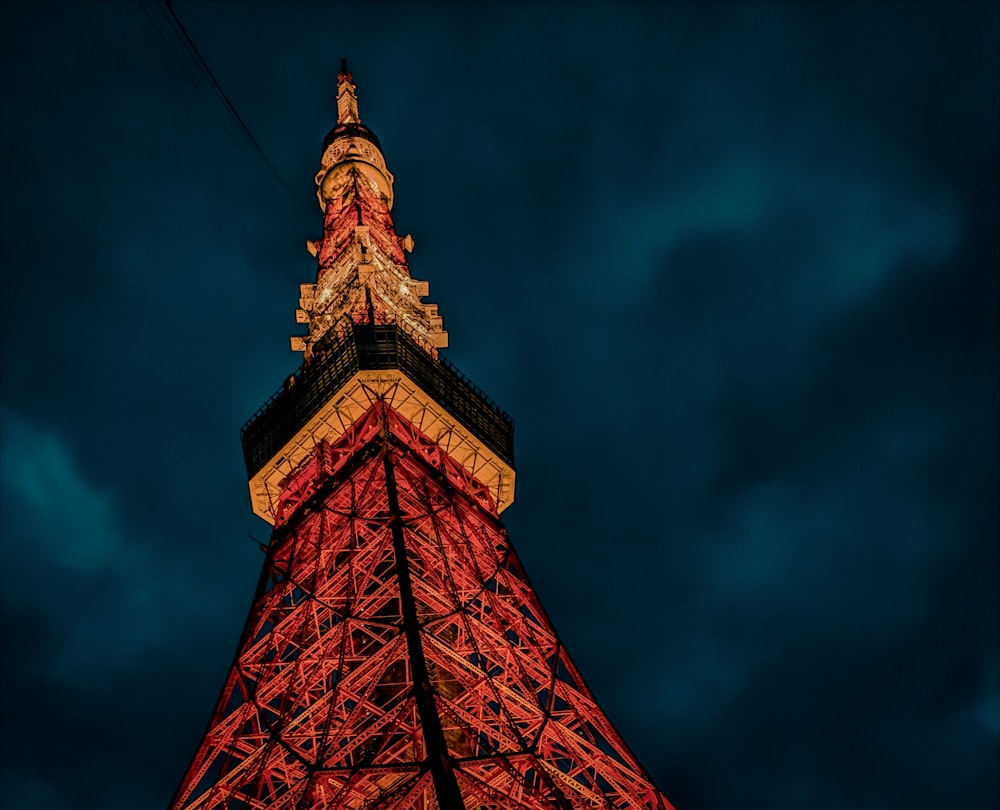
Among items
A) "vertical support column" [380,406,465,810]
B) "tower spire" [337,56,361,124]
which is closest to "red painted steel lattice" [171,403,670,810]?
"vertical support column" [380,406,465,810]

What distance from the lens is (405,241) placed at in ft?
120

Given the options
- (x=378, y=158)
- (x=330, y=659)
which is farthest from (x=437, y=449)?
(x=378, y=158)

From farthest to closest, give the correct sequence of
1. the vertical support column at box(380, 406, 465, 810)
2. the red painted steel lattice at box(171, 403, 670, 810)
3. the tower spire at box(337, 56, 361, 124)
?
the tower spire at box(337, 56, 361, 124) → the red painted steel lattice at box(171, 403, 670, 810) → the vertical support column at box(380, 406, 465, 810)

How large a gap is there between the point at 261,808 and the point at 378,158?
92.5ft

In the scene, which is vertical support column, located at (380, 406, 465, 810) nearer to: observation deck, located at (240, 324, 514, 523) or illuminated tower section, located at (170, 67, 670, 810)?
illuminated tower section, located at (170, 67, 670, 810)

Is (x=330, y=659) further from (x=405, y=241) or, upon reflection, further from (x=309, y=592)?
(x=405, y=241)

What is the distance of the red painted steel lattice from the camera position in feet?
51.8

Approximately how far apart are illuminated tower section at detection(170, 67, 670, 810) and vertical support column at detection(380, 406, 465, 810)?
3 cm

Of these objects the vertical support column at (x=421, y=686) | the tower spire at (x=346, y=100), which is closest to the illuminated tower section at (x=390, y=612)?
the vertical support column at (x=421, y=686)

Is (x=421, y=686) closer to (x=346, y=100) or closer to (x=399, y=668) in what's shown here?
(x=399, y=668)

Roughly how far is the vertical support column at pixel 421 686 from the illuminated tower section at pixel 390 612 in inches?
1.4

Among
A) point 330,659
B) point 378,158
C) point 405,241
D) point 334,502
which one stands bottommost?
point 330,659

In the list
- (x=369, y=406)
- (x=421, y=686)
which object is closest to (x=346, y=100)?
(x=369, y=406)

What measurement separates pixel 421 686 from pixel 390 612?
36.7 feet
